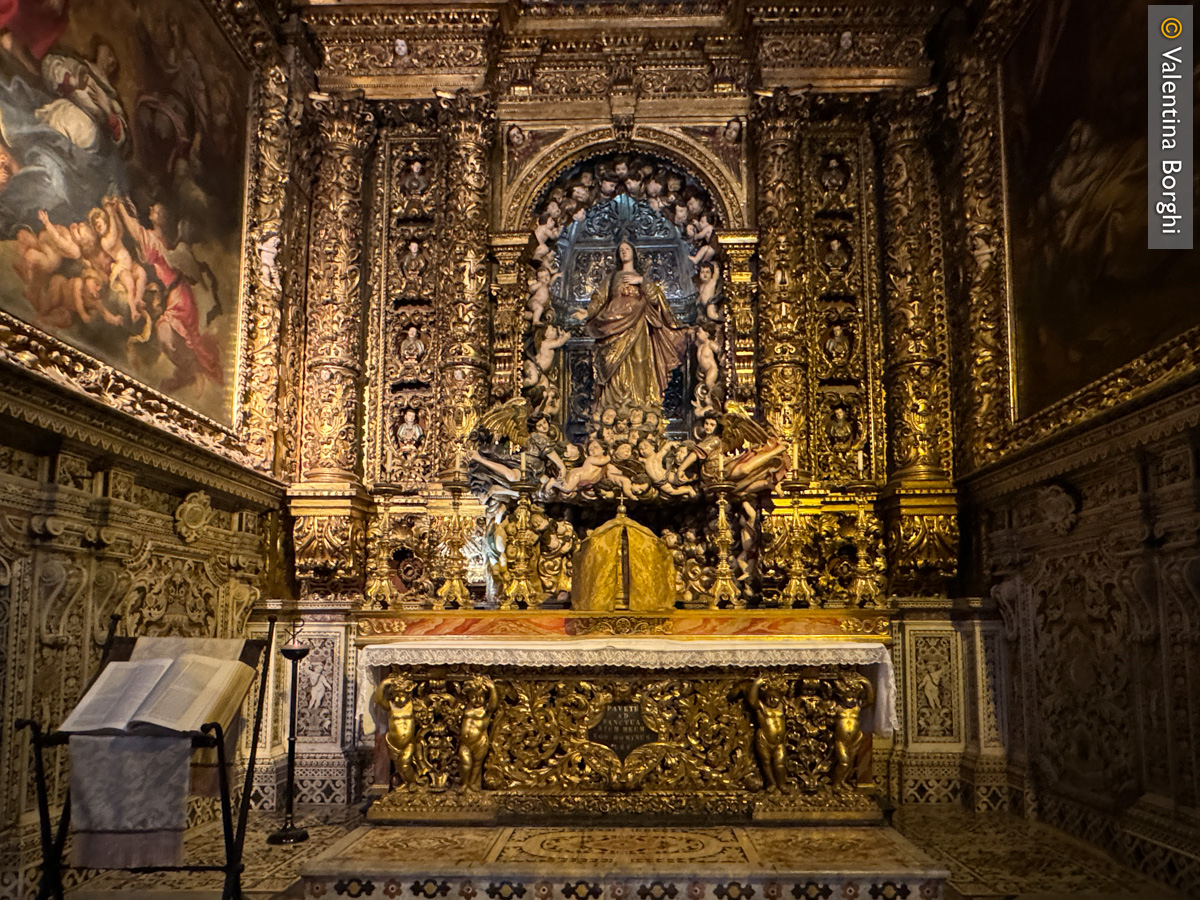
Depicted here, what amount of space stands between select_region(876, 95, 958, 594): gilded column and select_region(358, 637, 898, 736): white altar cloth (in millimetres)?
2301

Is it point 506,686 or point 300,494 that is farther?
point 300,494

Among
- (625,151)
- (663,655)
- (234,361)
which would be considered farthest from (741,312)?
(234,361)

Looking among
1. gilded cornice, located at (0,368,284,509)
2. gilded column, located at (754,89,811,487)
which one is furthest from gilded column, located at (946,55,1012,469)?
gilded cornice, located at (0,368,284,509)

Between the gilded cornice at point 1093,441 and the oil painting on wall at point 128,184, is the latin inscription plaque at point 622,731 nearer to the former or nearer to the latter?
the gilded cornice at point 1093,441

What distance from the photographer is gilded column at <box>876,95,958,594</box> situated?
9023 millimetres

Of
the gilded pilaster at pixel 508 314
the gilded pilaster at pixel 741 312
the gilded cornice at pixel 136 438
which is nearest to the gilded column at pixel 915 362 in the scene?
the gilded pilaster at pixel 741 312

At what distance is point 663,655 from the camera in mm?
6941

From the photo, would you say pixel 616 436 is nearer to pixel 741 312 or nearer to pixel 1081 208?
pixel 741 312

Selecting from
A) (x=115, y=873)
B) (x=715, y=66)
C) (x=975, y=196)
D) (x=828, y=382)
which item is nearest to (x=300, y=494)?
(x=115, y=873)

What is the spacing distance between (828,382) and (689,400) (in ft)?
4.73

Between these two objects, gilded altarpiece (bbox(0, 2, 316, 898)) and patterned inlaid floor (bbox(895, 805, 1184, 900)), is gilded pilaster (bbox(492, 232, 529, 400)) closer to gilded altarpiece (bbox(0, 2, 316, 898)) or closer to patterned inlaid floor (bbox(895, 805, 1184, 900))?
gilded altarpiece (bbox(0, 2, 316, 898))

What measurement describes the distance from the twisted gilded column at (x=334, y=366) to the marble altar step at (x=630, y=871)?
135 inches

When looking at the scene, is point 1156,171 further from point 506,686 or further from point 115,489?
point 115,489

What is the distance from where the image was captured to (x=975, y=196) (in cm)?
917
